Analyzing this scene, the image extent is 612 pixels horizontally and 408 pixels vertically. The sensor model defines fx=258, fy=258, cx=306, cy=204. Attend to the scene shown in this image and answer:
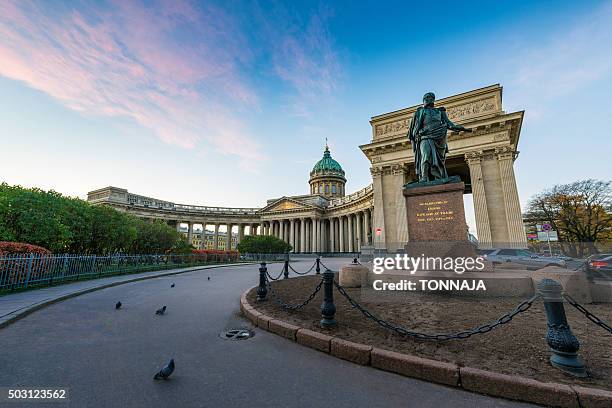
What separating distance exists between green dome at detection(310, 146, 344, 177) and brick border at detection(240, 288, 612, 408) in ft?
283

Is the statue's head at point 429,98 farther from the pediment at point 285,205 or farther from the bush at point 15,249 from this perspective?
the pediment at point 285,205

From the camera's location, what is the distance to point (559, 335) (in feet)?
10.1

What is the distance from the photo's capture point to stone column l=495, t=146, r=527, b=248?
21625mm

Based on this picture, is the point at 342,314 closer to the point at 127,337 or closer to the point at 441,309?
the point at 441,309

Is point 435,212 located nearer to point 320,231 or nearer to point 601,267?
point 601,267

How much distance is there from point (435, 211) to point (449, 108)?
73.7ft

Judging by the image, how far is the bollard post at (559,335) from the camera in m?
2.98

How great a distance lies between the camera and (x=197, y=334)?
4.92 metres

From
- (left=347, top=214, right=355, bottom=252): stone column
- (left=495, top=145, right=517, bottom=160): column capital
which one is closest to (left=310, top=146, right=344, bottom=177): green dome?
(left=347, top=214, right=355, bottom=252): stone column

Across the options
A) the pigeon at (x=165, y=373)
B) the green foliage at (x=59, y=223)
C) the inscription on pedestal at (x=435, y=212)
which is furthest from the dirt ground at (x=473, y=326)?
the green foliage at (x=59, y=223)

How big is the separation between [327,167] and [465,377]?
88646mm

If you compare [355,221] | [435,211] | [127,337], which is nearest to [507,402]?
[127,337]

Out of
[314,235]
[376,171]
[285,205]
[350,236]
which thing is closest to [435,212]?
[376,171]

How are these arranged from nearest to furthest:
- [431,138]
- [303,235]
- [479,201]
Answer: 1. [431,138]
2. [479,201]
3. [303,235]
